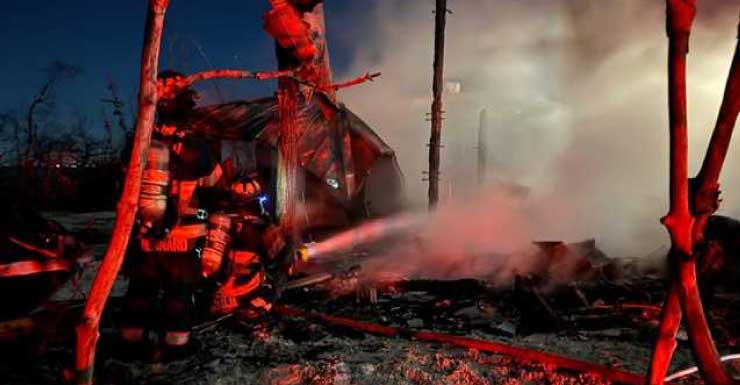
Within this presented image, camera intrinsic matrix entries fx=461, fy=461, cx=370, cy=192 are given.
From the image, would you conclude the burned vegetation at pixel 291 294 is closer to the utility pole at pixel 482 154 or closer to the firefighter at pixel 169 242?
the firefighter at pixel 169 242

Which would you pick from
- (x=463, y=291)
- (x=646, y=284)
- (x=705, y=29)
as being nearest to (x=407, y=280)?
(x=463, y=291)

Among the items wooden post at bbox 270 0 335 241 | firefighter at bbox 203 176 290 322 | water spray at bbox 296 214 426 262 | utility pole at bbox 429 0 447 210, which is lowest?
water spray at bbox 296 214 426 262

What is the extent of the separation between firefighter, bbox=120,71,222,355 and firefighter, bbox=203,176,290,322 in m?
0.83

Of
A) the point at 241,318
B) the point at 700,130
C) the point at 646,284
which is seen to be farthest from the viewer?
the point at 700,130

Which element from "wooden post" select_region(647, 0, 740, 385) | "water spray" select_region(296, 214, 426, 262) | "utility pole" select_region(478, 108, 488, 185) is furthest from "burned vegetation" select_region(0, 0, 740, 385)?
"utility pole" select_region(478, 108, 488, 185)

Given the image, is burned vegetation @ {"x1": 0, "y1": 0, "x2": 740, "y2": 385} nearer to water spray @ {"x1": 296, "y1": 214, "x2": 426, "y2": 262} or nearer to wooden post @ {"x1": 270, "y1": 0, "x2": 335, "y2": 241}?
wooden post @ {"x1": 270, "y1": 0, "x2": 335, "y2": 241}

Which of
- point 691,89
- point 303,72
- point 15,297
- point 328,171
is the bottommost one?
point 15,297

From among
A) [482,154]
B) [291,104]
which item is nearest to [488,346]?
[291,104]

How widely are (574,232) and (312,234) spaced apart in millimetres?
8802

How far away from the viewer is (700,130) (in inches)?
784

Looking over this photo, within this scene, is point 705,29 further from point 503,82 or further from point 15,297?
point 15,297

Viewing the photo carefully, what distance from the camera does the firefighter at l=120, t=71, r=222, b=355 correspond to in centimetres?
462

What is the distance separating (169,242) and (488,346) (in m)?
3.52

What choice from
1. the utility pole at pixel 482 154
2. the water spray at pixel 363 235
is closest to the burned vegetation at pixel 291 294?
the water spray at pixel 363 235
